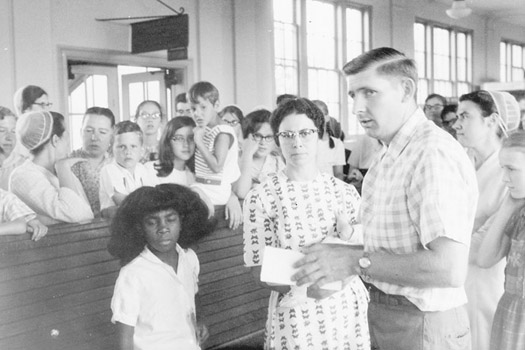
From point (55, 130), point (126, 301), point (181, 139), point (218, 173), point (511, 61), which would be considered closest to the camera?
point (126, 301)

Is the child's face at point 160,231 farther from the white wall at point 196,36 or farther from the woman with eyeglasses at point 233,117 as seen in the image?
the white wall at point 196,36

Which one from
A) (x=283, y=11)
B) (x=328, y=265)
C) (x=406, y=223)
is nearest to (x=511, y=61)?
(x=283, y=11)

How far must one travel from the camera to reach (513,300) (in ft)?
8.05

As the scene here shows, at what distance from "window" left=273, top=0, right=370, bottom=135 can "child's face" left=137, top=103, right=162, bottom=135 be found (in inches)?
176

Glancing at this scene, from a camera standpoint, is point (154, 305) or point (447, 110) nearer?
point (154, 305)

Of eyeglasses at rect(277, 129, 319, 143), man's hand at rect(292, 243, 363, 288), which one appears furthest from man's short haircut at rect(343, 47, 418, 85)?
eyeglasses at rect(277, 129, 319, 143)

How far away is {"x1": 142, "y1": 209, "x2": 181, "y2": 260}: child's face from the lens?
2.45 metres

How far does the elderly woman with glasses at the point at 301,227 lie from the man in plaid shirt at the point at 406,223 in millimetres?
484

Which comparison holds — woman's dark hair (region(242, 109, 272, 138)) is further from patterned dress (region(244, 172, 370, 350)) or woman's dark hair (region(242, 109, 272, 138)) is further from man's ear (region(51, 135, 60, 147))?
patterned dress (region(244, 172, 370, 350))

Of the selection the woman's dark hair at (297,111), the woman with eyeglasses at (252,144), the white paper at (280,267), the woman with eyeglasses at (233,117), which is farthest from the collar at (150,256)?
the woman with eyeglasses at (233,117)

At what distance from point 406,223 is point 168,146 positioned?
2508mm

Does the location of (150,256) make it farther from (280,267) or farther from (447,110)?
(447,110)

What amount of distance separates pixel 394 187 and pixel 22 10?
5.20m

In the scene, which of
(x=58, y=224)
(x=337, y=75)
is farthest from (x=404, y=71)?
(x=337, y=75)
